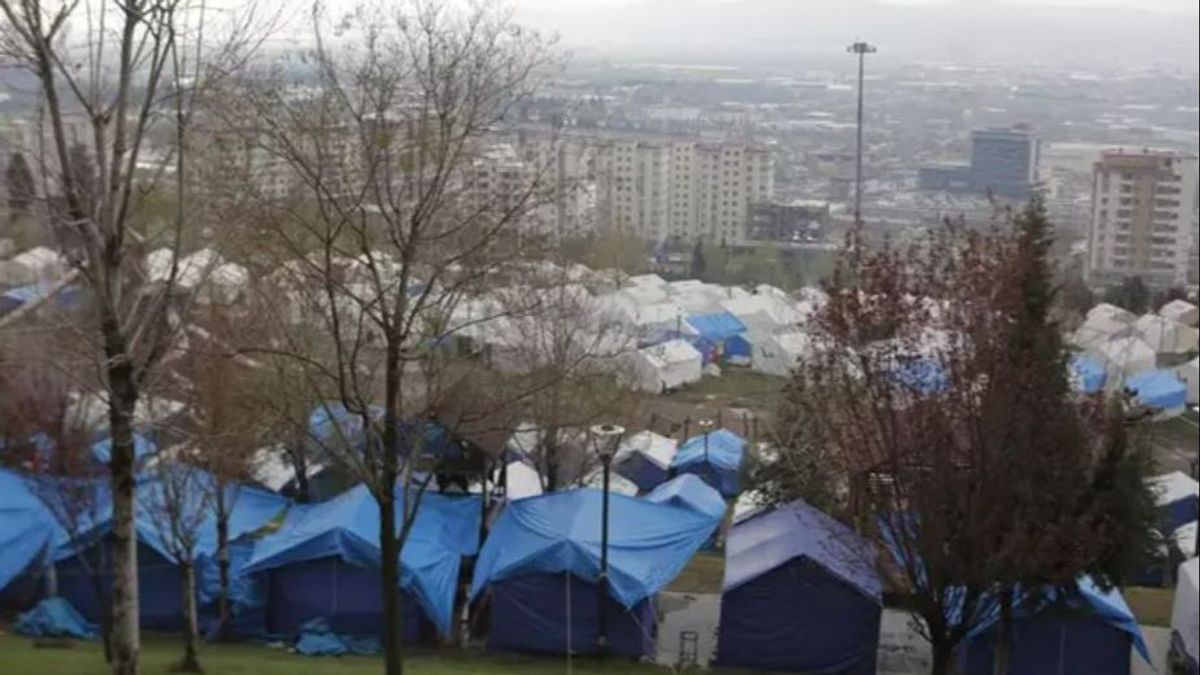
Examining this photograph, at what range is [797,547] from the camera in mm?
8555

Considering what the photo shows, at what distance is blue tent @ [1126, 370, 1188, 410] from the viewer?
21234mm

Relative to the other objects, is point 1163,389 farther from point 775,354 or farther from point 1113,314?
point 775,354

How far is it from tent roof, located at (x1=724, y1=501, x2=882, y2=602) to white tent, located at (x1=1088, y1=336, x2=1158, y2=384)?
13959mm

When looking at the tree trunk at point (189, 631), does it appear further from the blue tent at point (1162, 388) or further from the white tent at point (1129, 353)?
the white tent at point (1129, 353)

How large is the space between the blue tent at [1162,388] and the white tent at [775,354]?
5.62 metres

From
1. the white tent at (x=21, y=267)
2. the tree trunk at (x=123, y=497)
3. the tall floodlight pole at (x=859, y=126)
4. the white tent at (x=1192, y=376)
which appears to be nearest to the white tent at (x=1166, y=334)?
the white tent at (x=1192, y=376)

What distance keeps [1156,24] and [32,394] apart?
28.0ft

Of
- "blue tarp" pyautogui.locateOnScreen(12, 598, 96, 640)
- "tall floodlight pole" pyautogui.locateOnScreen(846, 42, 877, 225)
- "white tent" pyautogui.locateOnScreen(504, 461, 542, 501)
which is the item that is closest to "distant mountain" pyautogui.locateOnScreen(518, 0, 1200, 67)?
"tall floodlight pole" pyautogui.locateOnScreen(846, 42, 877, 225)

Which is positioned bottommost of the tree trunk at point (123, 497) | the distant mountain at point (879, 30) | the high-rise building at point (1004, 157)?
the tree trunk at point (123, 497)

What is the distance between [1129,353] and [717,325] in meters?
8.81

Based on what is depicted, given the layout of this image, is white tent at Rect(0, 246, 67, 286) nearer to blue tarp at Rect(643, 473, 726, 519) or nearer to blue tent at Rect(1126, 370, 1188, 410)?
blue tarp at Rect(643, 473, 726, 519)

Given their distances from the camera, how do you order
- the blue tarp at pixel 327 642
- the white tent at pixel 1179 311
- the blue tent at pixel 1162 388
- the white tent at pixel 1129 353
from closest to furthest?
1. the blue tarp at pixel 327 642
2. the blue tent at pixel 1162 388
3. the white tent at pixel 1129 353
4. the white tent at pixel 1179 311

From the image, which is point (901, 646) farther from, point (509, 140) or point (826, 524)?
point (509, 140)

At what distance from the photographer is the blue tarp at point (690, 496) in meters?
11.9
